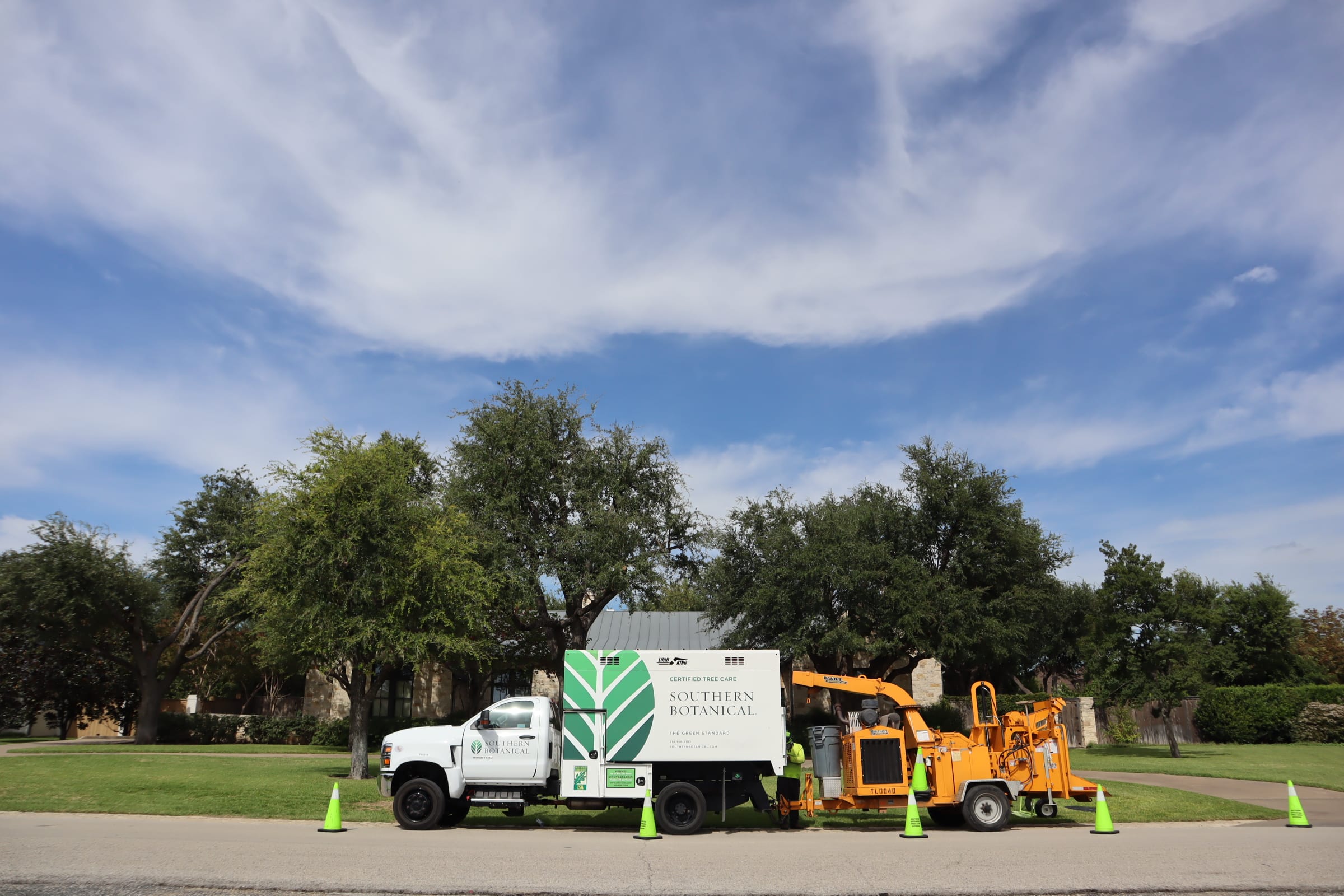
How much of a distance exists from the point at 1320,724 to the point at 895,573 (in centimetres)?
2329

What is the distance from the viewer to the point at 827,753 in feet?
48.4

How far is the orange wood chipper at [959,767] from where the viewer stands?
14.5 m

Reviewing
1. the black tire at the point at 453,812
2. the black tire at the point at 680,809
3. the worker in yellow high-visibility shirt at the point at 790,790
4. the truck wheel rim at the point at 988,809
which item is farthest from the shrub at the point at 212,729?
the truck wheel rim at the point at 988,809

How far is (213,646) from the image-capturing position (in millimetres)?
42500

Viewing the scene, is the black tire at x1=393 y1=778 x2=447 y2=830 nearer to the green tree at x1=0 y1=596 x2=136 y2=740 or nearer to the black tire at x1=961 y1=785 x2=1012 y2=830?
the black tire at x1=961 y1=785 x2=1012 y2=830

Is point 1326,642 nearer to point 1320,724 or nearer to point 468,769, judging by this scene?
point 1320,724

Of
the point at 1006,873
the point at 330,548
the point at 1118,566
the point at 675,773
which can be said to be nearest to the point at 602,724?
the point at 675,773

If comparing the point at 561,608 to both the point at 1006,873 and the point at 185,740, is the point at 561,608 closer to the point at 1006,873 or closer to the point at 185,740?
the point at 185,740

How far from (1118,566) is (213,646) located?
4121 centimetres

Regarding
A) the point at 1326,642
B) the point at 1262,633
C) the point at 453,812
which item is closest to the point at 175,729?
the point at 453,812

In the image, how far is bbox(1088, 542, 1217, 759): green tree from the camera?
3080 centimetres

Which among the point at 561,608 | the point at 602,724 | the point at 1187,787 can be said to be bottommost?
the point at 1187,787

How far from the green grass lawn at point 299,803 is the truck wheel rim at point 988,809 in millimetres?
1493

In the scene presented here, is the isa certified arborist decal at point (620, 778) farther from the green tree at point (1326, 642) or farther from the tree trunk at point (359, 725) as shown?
the green tree at point (1326, 642)
